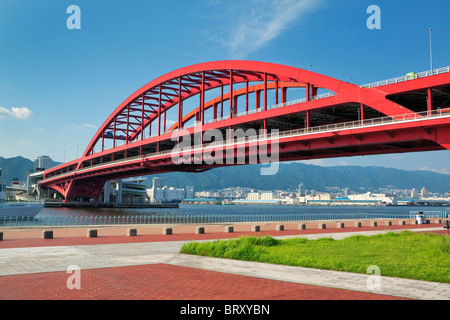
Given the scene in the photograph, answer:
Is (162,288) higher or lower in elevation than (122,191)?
lower

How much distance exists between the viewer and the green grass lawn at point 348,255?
12.1 m

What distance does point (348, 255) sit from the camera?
15.3 meters

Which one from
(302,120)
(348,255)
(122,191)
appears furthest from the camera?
(122,191)

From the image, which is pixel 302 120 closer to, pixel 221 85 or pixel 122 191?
pixel 221 85

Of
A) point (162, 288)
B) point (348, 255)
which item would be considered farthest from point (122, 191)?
point (162, 288)

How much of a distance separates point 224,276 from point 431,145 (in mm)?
33748

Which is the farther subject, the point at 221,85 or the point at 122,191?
the point at 122,191

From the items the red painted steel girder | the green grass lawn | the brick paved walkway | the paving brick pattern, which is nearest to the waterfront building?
the red painted steel girder

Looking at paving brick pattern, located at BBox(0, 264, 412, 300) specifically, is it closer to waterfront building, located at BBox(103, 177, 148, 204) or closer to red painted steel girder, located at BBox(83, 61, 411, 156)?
red painted steel girder, located at BBox(83, 61, 411, 156)

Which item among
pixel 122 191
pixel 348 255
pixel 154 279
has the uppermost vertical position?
pixel 122 191

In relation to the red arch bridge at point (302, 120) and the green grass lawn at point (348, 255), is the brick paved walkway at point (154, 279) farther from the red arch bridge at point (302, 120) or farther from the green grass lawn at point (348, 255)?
the red arch bridge at point (302, 120)

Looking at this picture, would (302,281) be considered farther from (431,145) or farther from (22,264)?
(431,145)

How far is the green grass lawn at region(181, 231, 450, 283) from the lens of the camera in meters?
12.1
